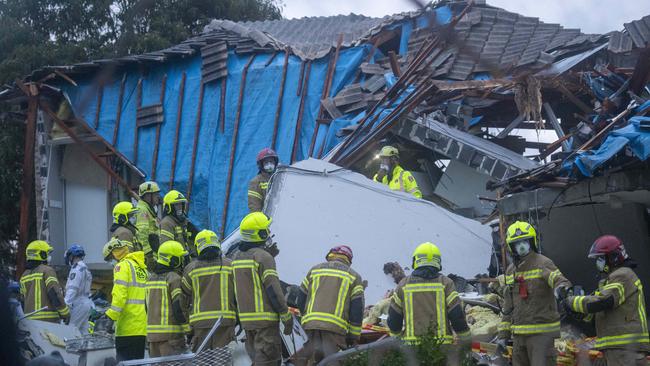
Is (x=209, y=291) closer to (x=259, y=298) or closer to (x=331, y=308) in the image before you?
(x=259, y=298)

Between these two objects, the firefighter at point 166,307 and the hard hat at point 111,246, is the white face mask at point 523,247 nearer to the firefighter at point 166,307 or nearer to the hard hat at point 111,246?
the firefighter at point 166,307

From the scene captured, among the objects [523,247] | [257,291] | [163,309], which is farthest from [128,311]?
[523,247]

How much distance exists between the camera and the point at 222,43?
17.1m

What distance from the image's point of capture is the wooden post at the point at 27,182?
56.9 feet

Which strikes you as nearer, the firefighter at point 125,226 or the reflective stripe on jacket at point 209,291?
the reflective stripe on jacket at point 209,291

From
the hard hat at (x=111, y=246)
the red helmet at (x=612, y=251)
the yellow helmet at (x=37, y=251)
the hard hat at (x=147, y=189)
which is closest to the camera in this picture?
the red helmet at (x=612, y=251)

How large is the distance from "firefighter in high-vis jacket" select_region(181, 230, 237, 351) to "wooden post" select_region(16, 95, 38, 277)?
9213 millimetres

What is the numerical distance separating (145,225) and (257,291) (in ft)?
12.9

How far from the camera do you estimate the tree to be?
19.9 metres

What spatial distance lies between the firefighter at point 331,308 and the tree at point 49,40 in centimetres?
1171

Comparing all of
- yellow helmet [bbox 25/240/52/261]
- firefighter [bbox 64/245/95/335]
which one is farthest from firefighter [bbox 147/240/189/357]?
yellow helmet [bbox 25/240/52/261]

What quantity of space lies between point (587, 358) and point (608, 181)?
1.80 m

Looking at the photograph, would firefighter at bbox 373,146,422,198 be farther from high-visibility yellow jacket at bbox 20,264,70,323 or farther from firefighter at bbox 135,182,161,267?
high-visibility yellow jacket at bbox 20,264,70,323

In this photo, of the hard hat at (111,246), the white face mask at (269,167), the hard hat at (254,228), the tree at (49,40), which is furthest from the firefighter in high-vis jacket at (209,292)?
the tree at (49,40)
